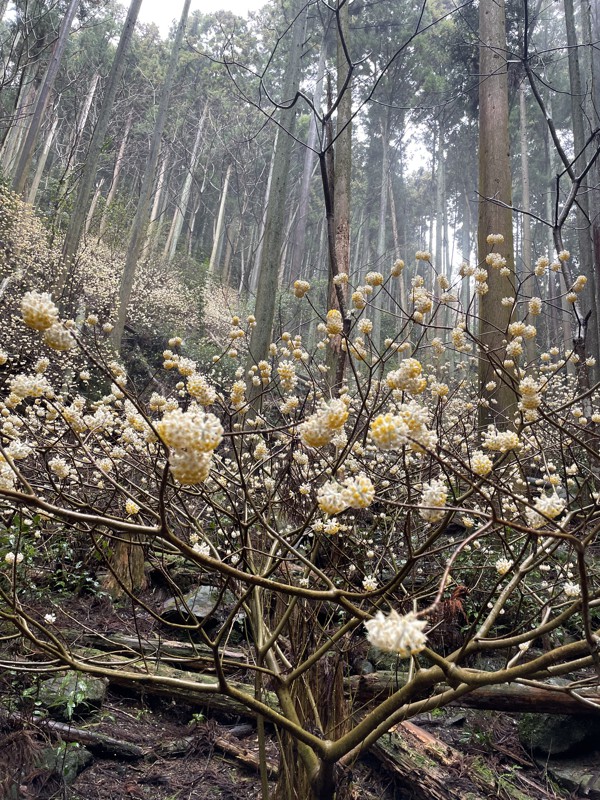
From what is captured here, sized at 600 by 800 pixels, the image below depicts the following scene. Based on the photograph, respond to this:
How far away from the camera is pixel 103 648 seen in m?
3.37

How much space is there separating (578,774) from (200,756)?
7.28 feet

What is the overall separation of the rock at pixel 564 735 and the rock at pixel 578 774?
0.16 feet

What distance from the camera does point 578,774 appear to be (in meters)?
2.75

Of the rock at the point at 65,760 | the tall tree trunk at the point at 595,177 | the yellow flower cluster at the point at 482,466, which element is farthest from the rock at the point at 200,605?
the tall tree trunk at the point at 595,177

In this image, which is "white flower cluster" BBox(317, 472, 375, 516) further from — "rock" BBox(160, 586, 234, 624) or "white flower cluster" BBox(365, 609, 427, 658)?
"rock" BBox(160, 586, 234, 624)

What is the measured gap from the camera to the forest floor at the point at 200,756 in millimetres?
2381

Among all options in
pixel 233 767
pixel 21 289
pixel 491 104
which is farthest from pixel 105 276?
pixel 233 767

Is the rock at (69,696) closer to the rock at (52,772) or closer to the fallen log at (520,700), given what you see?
the rock at (52,772)

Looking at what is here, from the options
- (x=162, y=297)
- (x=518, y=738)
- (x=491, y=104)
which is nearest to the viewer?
(x=518, y=738)

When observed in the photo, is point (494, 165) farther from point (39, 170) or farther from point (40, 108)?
point (39, 170)

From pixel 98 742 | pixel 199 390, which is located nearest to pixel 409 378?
pixel 199 390

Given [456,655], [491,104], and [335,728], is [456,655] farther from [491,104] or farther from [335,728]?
[491,104]

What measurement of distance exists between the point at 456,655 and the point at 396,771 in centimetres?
169

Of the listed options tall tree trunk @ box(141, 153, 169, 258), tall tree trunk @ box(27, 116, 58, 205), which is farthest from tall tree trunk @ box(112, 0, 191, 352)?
tall tree trunk @ box(141, 153, 169, 258)
